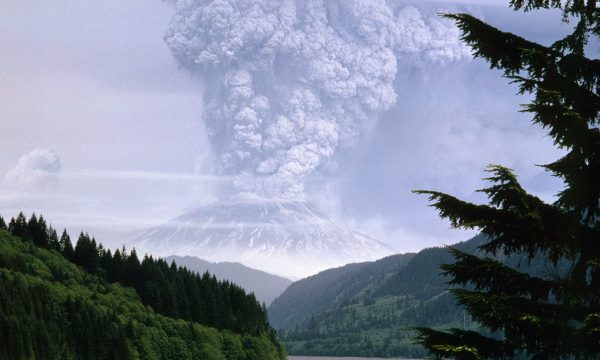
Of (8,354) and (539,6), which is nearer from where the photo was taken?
(539,6)

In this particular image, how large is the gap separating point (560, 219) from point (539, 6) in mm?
7405

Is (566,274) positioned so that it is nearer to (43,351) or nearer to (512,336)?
(512,336)

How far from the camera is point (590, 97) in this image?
2234 centimetres

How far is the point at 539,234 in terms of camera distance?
20578 millimetres

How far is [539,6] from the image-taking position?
79.6 ft

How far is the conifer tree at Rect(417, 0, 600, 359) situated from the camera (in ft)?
66.5

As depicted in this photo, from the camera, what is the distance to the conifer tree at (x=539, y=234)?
20281 mm

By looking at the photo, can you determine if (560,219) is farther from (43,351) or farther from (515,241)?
A: (43,351)

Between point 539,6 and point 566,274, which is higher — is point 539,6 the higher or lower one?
the higher one

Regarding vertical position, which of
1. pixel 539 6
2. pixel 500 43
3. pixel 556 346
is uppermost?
pixel 539 6

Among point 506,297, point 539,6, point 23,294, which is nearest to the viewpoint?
point 506,297

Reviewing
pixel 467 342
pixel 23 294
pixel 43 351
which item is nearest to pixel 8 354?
pixel 43 351

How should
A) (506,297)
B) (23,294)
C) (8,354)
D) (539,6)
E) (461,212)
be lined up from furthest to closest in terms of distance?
(23,294)
(8,354)
(539,6)
(461,212)
(506,297)

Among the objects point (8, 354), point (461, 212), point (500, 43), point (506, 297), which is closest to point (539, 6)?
point (500, 43)
